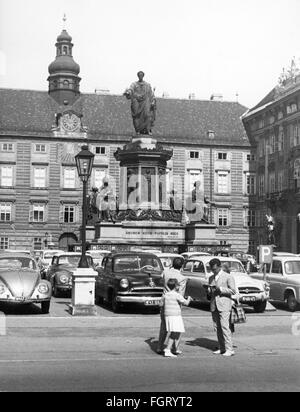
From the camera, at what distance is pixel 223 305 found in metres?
11.1

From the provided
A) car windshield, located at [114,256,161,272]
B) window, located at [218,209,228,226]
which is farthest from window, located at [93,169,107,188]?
car windshield, located at [114,256,161,272]

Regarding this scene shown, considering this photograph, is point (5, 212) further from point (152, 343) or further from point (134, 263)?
point (152, 343)

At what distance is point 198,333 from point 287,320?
147 inches

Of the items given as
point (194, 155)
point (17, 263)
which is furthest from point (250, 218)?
point (17, 263)

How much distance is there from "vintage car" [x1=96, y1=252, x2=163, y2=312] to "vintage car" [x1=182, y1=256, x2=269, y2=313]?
126cm

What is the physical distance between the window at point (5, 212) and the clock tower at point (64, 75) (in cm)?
1294

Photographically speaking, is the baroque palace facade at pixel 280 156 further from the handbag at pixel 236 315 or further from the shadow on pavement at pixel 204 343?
the handbag at pixel 236 315

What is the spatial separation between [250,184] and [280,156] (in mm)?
8783

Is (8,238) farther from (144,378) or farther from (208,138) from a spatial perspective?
(144,378)

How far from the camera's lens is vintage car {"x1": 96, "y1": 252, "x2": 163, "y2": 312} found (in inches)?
683

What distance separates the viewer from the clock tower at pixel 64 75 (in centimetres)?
7544

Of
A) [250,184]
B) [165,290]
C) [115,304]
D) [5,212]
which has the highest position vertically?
[250,184]

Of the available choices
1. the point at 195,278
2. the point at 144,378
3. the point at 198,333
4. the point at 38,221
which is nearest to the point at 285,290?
the point at 195,278
